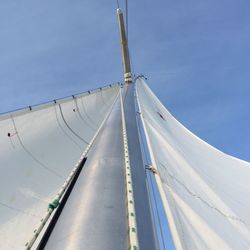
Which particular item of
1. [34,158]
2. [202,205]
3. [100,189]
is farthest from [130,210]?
[34,158]

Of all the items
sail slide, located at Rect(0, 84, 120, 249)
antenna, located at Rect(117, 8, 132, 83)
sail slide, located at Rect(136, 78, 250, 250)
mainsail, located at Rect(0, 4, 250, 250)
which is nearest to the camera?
mainsail, located at Rect(0, 4, 250, 250)

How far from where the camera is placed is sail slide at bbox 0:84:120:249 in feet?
10.5

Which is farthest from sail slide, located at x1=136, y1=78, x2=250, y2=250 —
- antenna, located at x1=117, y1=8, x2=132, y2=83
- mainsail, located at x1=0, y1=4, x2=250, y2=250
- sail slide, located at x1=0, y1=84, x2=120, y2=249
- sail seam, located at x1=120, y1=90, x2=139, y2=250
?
antenna, located at x1=117, y1=8, x2=132, y2=83

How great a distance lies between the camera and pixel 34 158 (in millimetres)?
4203

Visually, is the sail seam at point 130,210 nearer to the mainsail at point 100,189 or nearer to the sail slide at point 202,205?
the mainsail at point 100,189

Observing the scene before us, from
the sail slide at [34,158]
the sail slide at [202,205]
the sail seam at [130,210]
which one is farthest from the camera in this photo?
the sail slide at [34,158]

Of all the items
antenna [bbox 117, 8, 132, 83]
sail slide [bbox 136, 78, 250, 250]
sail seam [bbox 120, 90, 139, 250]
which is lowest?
sail seam [bbox 120, 90, 139, 250]

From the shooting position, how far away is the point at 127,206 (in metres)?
1.70

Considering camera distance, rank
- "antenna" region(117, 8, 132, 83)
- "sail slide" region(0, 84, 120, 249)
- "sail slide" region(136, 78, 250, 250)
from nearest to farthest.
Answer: "sail slide" region(136, 78, 250, 250)
"sail slide" region(0, 84, 120, 249)
"antenna" region(117, 8, 132, 83)

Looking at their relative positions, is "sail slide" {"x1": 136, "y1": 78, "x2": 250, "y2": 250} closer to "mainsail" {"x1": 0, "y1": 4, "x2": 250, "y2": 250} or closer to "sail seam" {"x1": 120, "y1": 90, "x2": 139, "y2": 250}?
"mainsail" {"x1": 0, "y1": 4, "x2": 250, "y2": 250}

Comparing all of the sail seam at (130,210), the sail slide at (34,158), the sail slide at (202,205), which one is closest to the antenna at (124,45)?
the sail slide at (34,158)

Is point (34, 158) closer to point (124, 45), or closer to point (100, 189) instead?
point (100, 189)

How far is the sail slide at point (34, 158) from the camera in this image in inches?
126

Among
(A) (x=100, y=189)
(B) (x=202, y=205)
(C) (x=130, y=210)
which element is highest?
(B) (x=202, y=205)
